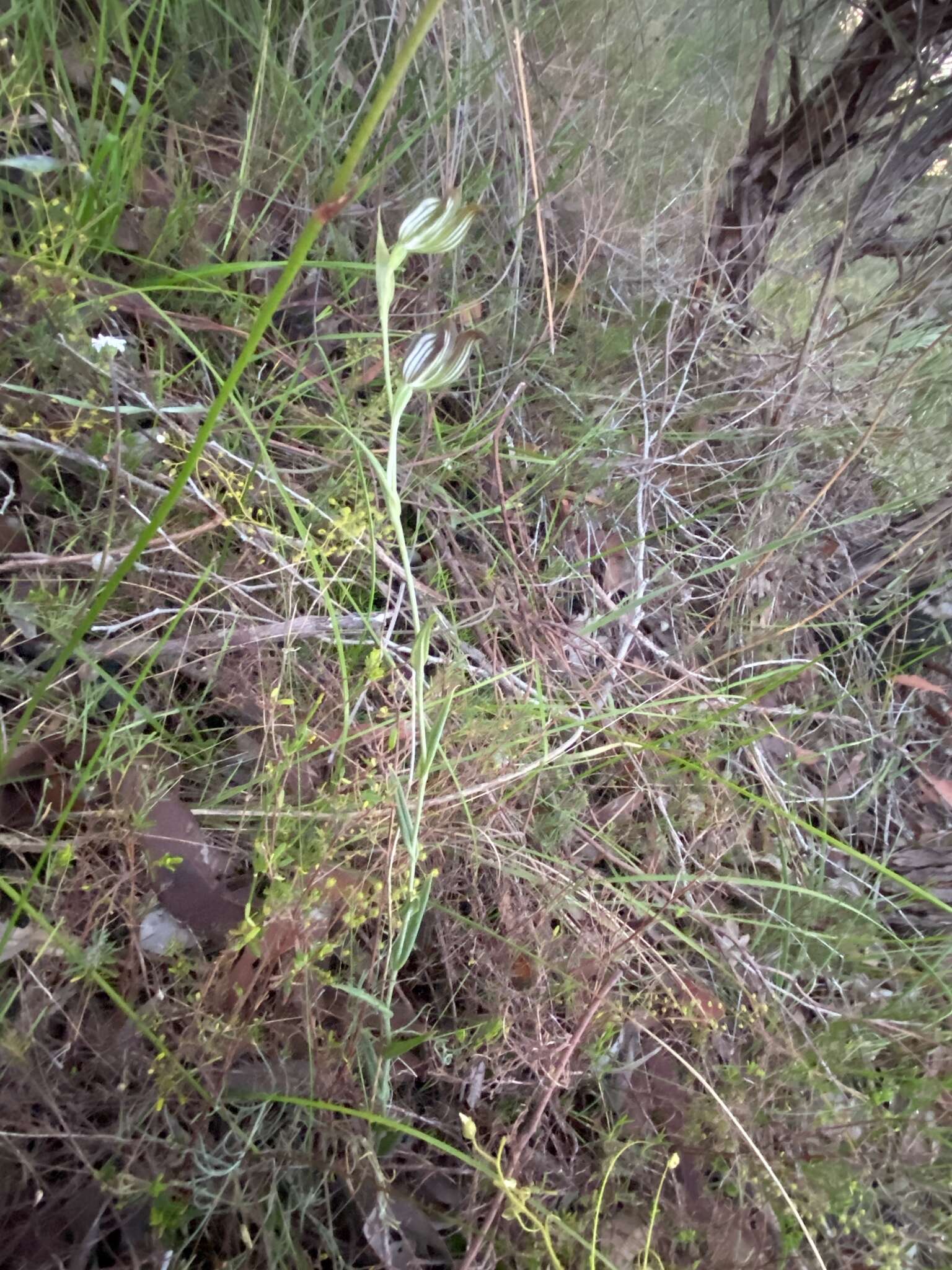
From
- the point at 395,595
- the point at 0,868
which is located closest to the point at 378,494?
the point at 395,595

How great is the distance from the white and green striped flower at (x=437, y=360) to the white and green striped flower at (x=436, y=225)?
0.18 ft

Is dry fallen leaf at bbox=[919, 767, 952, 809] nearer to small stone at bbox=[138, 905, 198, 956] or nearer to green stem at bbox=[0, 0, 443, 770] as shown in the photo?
small stone at bbox=[138, 905, 198, 956]

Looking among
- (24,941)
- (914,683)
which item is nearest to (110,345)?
(24,941)

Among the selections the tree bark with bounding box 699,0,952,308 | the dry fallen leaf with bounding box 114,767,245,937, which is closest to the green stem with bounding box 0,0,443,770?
the dry fallen leaf with bounding box 114,767,245,937

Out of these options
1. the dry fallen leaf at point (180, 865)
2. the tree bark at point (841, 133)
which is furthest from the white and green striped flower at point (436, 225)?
the tree bark at point (841, 133)

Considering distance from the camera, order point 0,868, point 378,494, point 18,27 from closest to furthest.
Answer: point 0,868, point 18,27, point 378,494

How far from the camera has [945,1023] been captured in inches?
39.1

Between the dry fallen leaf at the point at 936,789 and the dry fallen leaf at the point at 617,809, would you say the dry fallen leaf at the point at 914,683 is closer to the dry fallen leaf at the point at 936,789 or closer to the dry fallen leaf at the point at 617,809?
the dry fallen leaf at the point at 936,789

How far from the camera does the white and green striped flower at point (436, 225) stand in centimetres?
44

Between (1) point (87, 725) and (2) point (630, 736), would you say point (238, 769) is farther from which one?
(2) point (630, 736)

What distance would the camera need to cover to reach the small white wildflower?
0.78m

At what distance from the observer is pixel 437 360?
0.49 metres

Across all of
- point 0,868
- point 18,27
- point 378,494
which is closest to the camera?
point 0,868

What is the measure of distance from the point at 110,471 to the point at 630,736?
73cm
